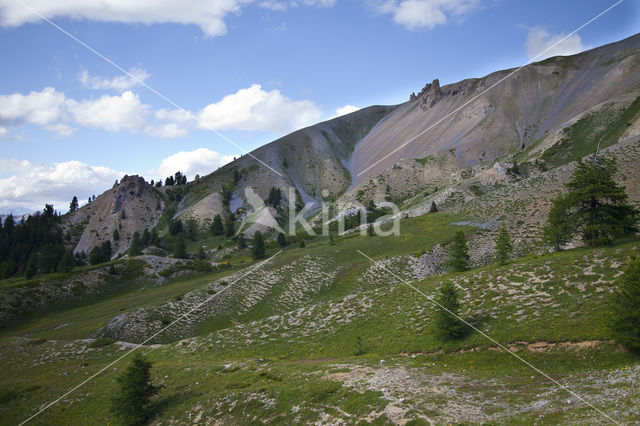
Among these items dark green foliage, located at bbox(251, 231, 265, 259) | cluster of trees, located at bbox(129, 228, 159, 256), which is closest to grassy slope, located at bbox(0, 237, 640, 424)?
dark green foliage, located at bbox(251, 231, 265, 259)

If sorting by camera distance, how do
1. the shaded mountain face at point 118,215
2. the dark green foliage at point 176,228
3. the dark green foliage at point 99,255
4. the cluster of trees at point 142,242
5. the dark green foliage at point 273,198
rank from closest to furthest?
the dark green foliage at point 99,255 < the cluster of trees at point 142,242 < the dark green foliage at point 176,228 < the shaded mountain face at point 118,215 < the dark green foliage at point 273,198

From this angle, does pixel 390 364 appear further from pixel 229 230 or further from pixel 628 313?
pixel 229 230

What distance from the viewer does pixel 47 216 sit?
184 m

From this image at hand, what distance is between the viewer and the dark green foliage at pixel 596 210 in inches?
1321

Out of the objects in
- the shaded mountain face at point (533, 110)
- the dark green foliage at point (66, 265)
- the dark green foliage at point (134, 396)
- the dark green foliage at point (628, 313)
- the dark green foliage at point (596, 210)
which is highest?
the shaded mountain face at point (533, 110)

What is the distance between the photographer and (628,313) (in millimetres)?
19641

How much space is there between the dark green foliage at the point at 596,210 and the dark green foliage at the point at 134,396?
142 feet

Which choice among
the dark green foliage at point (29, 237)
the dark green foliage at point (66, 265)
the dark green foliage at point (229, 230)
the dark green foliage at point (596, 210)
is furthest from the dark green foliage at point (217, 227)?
the dark green foliage at point (596, 210)

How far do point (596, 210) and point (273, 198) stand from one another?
149296 mm

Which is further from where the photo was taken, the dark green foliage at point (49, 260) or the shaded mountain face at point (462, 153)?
Answer: the shaded mountain face at point (462, 153)

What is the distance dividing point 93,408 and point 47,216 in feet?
666

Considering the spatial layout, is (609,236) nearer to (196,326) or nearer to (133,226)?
(196,326)

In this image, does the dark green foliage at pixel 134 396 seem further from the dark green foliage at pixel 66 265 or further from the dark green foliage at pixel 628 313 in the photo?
the dark green foliage at pixel 66 265

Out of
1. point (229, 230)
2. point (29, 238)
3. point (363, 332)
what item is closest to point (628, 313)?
point (363, 332)
